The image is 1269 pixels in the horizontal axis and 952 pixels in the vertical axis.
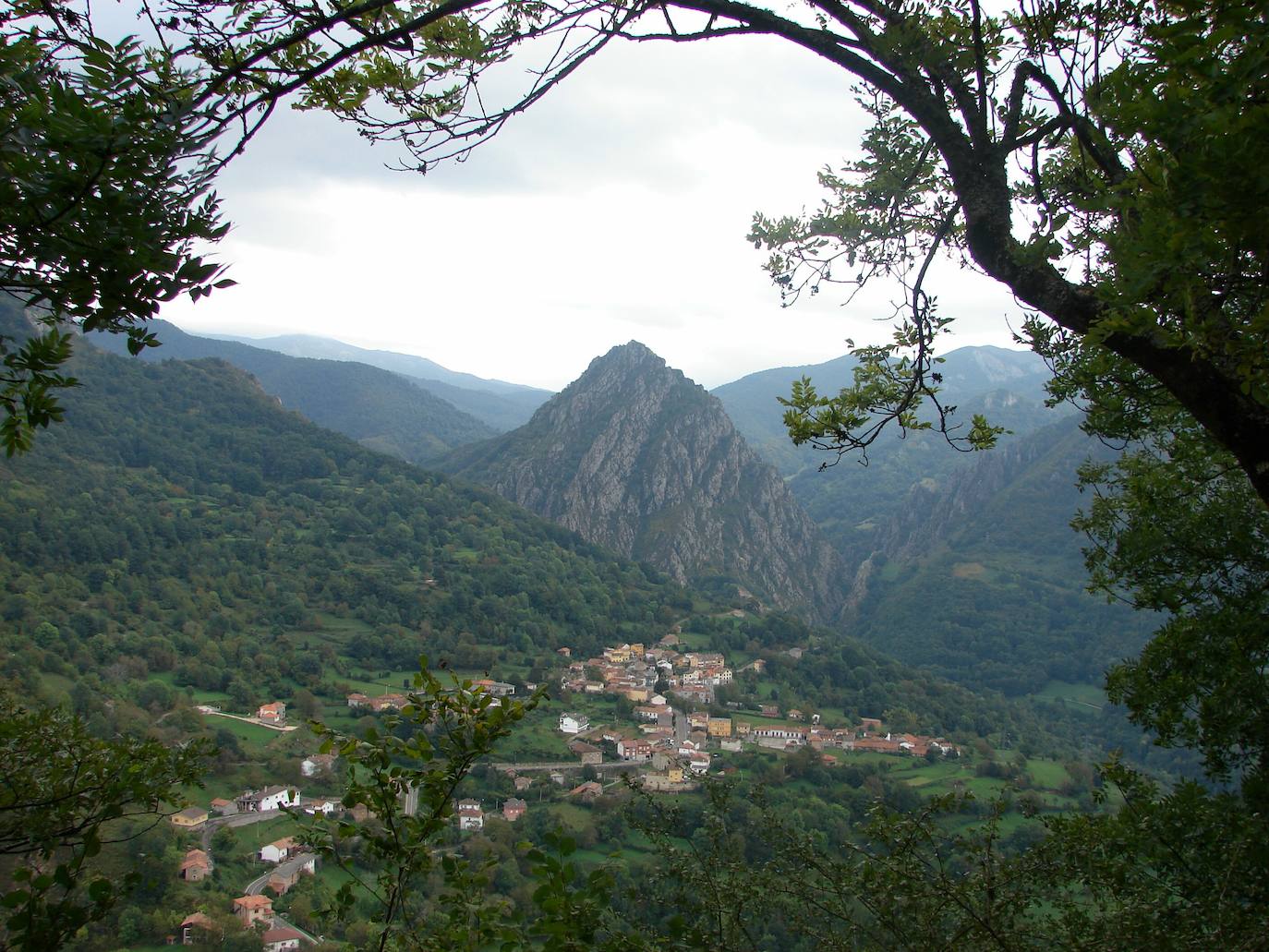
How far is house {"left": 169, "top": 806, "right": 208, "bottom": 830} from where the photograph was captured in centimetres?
2102

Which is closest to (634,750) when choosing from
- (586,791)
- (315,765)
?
(586,791)

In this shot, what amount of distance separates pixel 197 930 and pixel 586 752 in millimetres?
22301

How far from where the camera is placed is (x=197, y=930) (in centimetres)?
1232

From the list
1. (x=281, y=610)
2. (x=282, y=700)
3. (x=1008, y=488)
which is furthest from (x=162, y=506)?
(x=1008, y=488)

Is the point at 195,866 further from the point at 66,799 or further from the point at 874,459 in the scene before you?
the point at 874,459

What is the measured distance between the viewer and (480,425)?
15050 centimetres

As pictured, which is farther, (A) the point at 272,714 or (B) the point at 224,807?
(A) the point at 272,714

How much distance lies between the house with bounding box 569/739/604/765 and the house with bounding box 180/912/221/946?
19881 millimetres

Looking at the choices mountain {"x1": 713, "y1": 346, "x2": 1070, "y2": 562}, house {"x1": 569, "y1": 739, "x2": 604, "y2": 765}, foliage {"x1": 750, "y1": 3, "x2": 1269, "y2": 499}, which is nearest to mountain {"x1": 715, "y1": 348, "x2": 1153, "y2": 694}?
mountain {"x1": 713, "y1": 346, "x2": 1070, "y2": 562}

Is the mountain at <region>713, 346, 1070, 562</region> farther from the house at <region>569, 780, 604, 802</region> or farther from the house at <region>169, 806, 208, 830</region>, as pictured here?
the house at <region>169, 806, 208, 830</region>

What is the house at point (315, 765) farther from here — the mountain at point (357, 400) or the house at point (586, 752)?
the mountain at point (357, 400)

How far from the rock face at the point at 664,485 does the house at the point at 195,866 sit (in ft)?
246

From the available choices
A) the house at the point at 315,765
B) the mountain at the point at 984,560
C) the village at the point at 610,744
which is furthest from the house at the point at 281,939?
the mountain at the point at 984,560

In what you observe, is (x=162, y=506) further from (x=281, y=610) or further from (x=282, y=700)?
(x=282, y=700)
